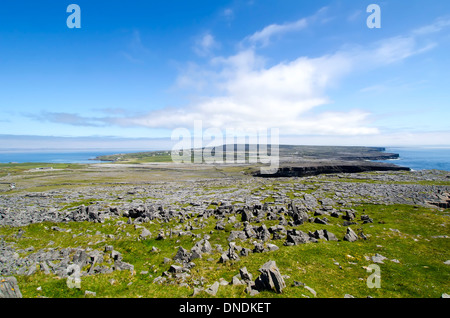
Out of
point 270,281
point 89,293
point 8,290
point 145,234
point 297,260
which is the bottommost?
point 145,234

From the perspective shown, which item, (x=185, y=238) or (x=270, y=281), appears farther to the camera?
(x=185, y=238)

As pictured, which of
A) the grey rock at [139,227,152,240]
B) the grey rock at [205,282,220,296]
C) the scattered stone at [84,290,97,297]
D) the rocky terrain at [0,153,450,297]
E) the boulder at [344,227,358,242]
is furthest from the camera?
the grey rock at [139,227,152,240]

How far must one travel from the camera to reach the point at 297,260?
63.7 feet

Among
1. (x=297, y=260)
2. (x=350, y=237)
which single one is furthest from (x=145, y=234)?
(x=350, y=237)

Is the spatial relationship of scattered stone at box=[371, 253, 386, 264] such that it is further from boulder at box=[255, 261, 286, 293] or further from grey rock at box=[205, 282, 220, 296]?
grey rock at box=[205, 282, 220, 296]

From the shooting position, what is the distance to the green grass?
582 inches

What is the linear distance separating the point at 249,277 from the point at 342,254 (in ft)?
37.1

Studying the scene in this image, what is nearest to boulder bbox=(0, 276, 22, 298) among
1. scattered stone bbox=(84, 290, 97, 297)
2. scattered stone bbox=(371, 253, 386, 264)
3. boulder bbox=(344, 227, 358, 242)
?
scattered stone bbox=(84, 290, 97, 297)

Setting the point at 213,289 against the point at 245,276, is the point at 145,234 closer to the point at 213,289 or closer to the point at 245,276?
the point at 213,289

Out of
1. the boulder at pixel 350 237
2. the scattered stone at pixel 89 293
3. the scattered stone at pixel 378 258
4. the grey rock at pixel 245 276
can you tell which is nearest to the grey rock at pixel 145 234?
the scattered stone at pixel 89 293

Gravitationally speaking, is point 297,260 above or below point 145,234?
above

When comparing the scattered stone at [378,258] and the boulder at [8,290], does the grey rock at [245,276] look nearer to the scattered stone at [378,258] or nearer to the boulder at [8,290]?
the scattered stone at [378,258]
